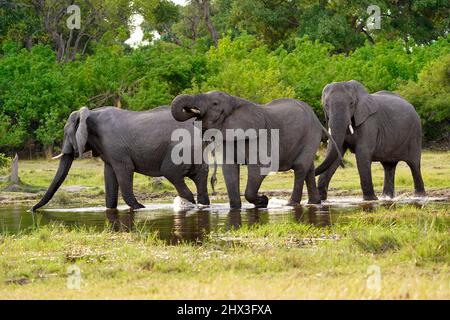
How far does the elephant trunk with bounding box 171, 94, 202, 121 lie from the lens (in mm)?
13773

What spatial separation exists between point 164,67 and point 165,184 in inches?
412

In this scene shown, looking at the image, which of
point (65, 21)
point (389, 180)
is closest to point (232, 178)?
point (389, 180)

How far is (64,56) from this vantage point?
1575 inches

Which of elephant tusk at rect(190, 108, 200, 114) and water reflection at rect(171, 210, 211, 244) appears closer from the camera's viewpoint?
water reflection at rect(171, 210, 211, 244)

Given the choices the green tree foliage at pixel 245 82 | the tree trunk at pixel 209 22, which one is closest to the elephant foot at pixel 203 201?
the green tree foliage at pixel 245 82

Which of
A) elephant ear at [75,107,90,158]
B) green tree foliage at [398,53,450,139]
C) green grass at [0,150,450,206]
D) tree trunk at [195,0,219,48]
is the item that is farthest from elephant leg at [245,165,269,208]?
tree trunk at [195,0,219,48]

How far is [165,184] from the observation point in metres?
20.1

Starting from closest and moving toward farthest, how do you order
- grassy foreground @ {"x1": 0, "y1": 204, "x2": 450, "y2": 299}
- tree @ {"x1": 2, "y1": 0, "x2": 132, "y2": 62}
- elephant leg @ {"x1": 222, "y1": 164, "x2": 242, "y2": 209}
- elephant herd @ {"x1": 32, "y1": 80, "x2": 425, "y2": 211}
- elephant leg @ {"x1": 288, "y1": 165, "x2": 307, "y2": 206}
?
grassy foreground @ {"x1": 0, "y1": 204, "x2": 450, "y2": 299}
elephant leg @ {"x1": 222, "y1": 164, "x2": 242, "y2": 209}
elephant herd @ {"x1": 32, "y1": 80, "x2": 425, "y2": 211}
elephant leg @ {"x1": 288, "y1": 165, "x2": 307, "y2": 206}
tree @ {"x1": 2, "y1": 0, "x2": 132, "y2": 62}

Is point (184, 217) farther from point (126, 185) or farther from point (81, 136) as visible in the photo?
point (81, 136)

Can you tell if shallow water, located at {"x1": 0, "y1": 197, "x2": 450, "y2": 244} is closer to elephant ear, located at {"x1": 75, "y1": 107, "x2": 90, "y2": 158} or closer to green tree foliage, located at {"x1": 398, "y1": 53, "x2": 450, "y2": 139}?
elephant ear, located at {"x1": 75, "y1": 107, "x2": 90, "y2": 158}

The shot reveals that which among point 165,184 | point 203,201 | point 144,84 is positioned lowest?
point 203,201

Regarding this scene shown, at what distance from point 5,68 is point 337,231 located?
68.9 ft

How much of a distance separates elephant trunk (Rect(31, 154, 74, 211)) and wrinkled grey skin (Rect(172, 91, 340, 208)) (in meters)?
2.36

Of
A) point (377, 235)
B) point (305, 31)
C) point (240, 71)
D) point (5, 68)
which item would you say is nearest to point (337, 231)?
point (377, 235)
